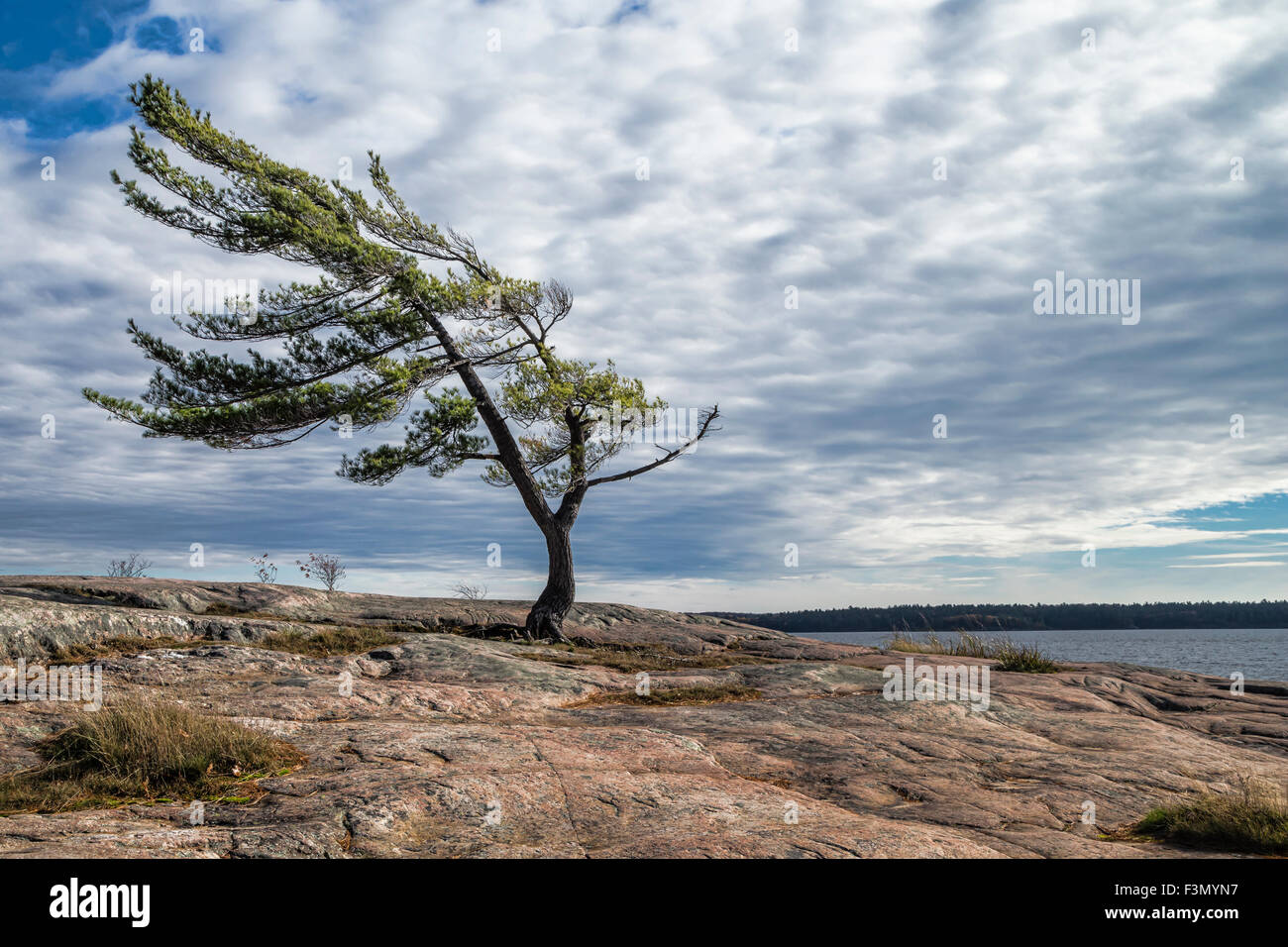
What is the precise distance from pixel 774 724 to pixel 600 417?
11.5 metres

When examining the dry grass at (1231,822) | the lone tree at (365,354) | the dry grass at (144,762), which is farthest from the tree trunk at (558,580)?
the dry grass at (1231,822)

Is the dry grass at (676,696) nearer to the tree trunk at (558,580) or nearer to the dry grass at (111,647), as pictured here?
the dry grass at (111,647)

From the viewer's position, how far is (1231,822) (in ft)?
17.3

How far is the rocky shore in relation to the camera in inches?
173

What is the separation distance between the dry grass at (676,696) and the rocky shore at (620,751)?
0.19ft

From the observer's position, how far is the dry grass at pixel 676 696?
980 cm

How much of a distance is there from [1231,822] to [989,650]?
43.1 feet

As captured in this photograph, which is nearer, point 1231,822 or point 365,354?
point 1231,822

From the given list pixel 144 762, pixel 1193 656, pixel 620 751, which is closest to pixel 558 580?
pixel 620 751

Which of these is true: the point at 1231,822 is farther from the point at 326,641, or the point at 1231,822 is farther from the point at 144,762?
the point at 326,641

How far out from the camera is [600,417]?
18.8 metres
